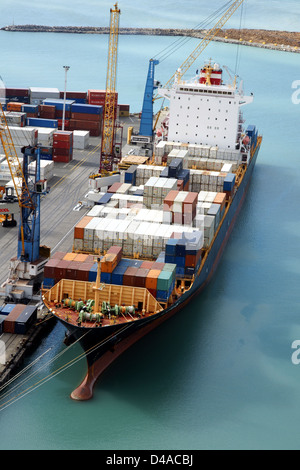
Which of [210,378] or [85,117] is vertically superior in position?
[85,117]

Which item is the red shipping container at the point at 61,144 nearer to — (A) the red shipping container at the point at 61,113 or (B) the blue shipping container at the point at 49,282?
(A) the red shipping container at the point at 61,113

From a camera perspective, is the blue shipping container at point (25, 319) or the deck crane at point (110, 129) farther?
the deck crane at point (110, 129)

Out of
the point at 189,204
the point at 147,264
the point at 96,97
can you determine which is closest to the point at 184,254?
the point at 147,264

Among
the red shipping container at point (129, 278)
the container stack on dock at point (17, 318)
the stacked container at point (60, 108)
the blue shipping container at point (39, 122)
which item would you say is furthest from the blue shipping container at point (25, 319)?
the stacked container at point (60, 108)

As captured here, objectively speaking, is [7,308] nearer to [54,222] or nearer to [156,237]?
[156,237]

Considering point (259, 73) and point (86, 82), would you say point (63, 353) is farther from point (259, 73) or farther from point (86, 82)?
point (259, 73)
